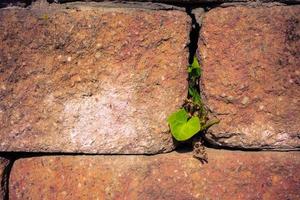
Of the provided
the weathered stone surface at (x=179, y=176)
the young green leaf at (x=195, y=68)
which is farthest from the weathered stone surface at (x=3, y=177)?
the young green leaf at (x=195, y=68)

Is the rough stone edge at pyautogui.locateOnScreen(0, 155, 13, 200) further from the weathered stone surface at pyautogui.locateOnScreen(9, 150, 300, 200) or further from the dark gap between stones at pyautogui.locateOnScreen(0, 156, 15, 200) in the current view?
the weathered stone surface at pyautogui.locateOnScreen(9, 150, 300, 200)

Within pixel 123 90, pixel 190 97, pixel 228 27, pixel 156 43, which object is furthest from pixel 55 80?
pixel 228 27

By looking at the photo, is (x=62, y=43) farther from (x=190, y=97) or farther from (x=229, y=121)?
(x=229, y=121)

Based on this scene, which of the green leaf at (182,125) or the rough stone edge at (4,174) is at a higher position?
the green leaf at (182,125)

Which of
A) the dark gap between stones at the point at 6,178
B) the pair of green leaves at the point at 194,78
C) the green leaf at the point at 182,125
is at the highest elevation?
the pair of green leaves at the point at 194,78

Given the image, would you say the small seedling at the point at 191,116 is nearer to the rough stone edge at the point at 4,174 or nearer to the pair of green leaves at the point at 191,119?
the pair of green leaves at the point at 191,119

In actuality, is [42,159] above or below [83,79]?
below

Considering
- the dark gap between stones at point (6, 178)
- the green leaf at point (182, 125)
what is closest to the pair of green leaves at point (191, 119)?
the green leaf at point (182, 125)
